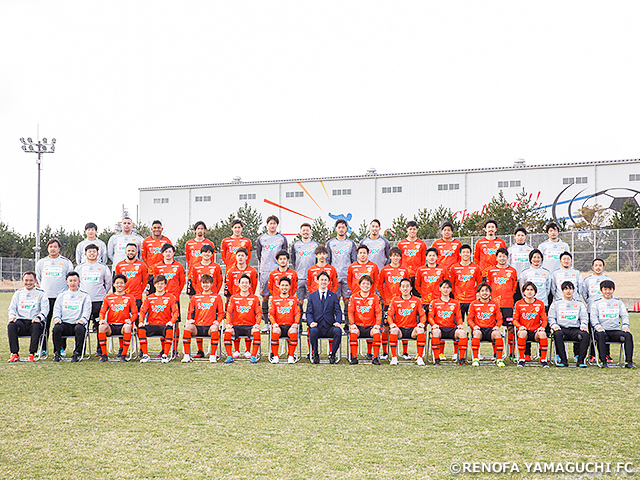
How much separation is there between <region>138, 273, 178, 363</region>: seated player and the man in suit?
1.88 m

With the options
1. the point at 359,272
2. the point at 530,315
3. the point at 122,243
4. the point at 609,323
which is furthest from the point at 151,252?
the point at 609,323

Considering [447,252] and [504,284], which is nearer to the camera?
[504,284]

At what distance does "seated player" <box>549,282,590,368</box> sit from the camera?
746 centimetres

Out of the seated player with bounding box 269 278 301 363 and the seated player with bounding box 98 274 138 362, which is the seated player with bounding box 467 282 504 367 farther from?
the seated player with bounding box 98 274 138 362

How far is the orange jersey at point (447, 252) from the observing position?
Result: 880cm

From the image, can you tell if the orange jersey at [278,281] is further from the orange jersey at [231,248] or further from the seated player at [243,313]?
the orange jersey at [231,248]

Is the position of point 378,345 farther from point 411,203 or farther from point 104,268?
point 411,203

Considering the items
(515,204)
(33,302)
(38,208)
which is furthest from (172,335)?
(515,204)

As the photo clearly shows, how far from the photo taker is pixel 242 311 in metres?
7.95

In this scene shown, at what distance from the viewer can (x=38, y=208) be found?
85.3 ft

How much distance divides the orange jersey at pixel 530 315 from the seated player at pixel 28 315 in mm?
6431

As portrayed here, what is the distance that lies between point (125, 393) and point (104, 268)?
11.3 feet

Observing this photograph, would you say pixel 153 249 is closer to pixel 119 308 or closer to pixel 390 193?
pixel 119 308

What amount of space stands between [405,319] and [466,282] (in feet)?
3.80
